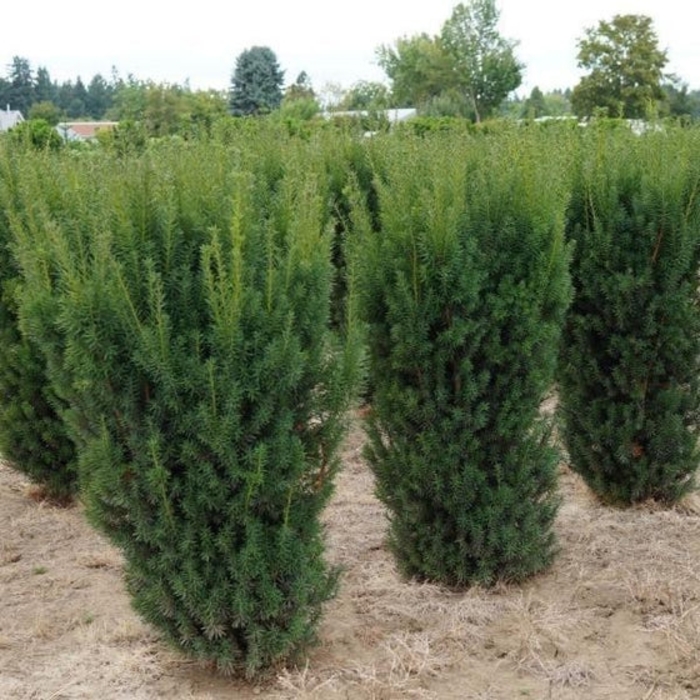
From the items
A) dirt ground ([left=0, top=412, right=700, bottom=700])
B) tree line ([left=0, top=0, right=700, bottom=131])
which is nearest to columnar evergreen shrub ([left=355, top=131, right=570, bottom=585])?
dirt ground ([left=0, top=412, right=700, bottom=700])

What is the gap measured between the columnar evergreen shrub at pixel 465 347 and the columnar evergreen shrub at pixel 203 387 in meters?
0.61

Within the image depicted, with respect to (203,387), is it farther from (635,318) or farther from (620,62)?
(620,62)

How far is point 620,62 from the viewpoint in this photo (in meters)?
41.6

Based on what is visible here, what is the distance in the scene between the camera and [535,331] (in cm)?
384

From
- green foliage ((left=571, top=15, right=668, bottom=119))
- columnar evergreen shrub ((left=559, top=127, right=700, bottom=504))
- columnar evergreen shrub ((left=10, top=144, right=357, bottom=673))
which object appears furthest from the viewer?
green foliage ((left=571, top=15, right=668, bottom=119))

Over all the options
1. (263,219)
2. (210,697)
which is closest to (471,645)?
(210,697)

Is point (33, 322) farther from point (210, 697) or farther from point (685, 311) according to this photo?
point (685, 311)

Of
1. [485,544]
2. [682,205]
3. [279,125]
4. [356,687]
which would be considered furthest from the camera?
[279,125]

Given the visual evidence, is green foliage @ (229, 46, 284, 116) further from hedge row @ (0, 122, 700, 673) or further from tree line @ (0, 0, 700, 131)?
hedge row @ (0, 122, 700, 673)

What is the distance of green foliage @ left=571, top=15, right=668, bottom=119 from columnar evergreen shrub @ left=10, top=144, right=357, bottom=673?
132 feet

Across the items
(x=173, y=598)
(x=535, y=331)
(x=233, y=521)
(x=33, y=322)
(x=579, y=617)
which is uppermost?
(x=33, y=322)

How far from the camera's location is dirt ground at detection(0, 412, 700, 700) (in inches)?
132

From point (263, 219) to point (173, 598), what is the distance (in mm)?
1301

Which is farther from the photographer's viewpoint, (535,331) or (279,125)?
(279,125)
